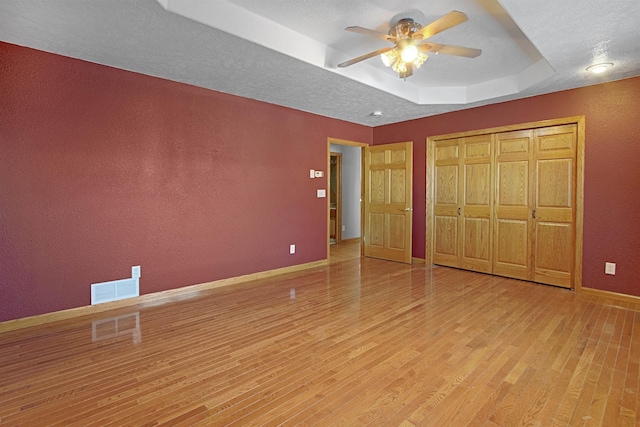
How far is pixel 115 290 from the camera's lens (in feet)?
10.8

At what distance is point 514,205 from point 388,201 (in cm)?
193

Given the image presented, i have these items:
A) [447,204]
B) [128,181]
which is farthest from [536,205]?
[128,181]

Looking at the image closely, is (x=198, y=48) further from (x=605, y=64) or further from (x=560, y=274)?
(x=560, y=274)

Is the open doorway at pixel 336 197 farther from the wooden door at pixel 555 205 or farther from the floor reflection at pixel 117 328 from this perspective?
the floor reflection at pixel 117 328

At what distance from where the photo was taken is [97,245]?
3.18m

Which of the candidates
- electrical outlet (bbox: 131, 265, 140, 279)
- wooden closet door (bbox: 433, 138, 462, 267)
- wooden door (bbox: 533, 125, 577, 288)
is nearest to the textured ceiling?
wooden door (bbox: 533, 125, 577, 288)

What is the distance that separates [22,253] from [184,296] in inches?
59.0

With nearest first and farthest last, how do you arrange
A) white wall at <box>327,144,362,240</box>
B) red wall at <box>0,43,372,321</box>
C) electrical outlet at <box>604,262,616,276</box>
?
red wall at <box>0,43,372,321</box> < electrical outlet at <box>604,262,616,276</box> < white wall at <box>327,144,362,240</box>

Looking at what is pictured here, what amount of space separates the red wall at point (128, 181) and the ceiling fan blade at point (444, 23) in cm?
253

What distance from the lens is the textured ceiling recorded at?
227cm

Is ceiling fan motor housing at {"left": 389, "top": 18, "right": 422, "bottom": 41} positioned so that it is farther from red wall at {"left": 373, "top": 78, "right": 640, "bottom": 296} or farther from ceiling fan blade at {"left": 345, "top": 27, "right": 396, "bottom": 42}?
red wall at {"left": 373, "top": 78, "right": 640, "bottom": 296}

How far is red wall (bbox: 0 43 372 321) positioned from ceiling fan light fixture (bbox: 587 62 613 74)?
3456 millimetres

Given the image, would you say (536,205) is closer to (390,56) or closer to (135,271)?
(390,56)

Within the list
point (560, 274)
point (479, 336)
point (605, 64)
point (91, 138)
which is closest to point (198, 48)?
point (91, 138)
